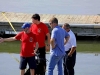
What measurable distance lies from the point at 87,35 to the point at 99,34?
1.78ft

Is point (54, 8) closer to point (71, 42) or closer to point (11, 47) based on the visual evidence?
point (11, 47)

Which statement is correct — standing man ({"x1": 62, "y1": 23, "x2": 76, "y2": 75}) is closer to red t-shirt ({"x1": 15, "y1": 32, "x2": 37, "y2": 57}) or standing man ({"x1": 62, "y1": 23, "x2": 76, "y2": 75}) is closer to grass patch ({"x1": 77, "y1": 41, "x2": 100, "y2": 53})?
red t-shirt ({"x1": 15, "y1": 32, "x2": 37, "y2": 57})

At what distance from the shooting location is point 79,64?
12.6m

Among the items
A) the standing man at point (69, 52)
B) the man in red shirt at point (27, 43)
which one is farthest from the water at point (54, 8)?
the man in red shirt at point (27, 43)

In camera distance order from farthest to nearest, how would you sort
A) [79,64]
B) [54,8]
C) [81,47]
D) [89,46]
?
[54,8] → [89,46] → [81,47] → [79,64]

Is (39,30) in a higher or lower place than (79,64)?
higher

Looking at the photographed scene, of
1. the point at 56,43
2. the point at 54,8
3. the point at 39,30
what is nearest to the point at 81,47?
the point at 39,30

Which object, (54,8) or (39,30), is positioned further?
(54,8)

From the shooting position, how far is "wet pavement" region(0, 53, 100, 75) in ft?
37.6

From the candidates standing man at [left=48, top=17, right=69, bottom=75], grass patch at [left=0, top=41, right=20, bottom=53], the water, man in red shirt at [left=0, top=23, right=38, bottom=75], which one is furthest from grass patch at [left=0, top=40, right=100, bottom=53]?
the water

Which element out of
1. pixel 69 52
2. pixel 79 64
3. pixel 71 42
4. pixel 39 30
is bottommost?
pixel 79 64

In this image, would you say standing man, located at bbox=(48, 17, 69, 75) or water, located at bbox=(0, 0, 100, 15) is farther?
water, located at bbox=(0, 0, 100, 15)

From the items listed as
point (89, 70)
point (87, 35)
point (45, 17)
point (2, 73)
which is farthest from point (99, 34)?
point (2, 73)

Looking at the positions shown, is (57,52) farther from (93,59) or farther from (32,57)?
(93,59)
